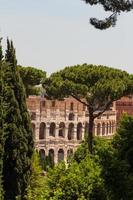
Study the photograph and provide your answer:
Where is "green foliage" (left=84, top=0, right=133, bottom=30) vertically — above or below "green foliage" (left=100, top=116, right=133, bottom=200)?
above

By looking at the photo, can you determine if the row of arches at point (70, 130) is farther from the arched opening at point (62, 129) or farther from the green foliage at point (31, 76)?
the green foliage at point (31, 76)

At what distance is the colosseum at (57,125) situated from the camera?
54.8m

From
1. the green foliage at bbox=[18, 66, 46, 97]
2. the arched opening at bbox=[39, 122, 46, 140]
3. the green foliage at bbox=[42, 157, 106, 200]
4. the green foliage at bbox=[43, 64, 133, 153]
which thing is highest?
the green foliage at bbox=[18, 66, 46, 97]

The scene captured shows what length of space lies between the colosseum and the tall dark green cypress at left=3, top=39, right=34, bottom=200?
33.9m

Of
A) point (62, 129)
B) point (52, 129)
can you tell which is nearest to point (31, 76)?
point (52, 129)

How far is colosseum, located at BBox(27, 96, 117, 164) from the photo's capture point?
180 feet

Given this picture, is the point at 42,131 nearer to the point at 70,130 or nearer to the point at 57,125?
the point at 57,125

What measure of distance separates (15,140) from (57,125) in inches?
1601

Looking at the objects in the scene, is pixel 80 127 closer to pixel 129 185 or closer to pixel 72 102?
pixel 72 102

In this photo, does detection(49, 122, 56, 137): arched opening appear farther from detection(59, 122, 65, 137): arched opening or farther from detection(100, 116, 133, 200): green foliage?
detection(100, 116, 133, 200): green foliage

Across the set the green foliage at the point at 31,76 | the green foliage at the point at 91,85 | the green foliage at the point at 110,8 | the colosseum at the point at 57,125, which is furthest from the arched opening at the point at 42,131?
the green foliage at the point at 110,8

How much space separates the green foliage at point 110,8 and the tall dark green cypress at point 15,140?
3694 mm

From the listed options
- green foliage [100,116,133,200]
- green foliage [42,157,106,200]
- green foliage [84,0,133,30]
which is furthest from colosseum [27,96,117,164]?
green foliage [42,157,106,200]

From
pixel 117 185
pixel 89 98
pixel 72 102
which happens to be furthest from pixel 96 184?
pixel 72 102
